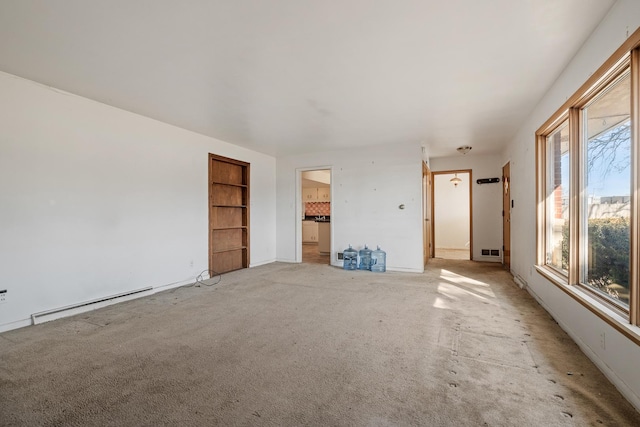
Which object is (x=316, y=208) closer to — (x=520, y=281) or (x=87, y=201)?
(x=520, y=281)

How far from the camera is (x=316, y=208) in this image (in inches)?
446

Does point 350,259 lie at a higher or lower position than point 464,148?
lower

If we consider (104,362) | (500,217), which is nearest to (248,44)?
(104,362)

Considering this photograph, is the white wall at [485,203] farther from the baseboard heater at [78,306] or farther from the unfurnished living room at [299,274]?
the baseboard heater at [78,306]

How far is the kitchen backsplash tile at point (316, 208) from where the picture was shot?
11078 millimetres

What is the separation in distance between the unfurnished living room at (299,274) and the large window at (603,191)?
0.02 meters

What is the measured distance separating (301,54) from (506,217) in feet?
18.3

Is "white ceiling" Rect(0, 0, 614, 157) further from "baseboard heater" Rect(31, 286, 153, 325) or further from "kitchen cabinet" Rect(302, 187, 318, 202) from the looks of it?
"kitchen cabinet" Rect(302, 187, 318, 202)

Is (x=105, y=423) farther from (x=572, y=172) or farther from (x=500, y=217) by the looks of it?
(x=500, y=217)

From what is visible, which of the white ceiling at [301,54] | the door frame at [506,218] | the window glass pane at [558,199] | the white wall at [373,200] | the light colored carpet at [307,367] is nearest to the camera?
the light colored carpet at [307,367]

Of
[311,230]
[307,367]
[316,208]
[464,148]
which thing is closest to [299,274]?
[307,367]

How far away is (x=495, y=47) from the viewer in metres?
2.38

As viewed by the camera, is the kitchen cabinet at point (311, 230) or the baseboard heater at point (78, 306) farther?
the kitchen cabinet at point (311, 230)

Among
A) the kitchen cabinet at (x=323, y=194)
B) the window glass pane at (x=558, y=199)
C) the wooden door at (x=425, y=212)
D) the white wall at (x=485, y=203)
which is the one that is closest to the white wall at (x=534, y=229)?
the window glass pane at (x=558, y=199)
